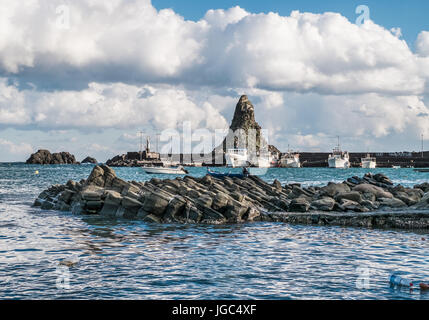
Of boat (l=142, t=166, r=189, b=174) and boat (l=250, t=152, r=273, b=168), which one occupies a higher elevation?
boat (l=250, t=152, r=273, b=168)

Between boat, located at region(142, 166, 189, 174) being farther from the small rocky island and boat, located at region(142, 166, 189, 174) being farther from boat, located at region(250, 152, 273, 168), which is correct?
boat, located at region(250, 152, 273, 168)

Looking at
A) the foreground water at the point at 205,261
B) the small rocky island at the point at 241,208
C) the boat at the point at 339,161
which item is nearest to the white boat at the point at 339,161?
the boat at the point at 339,161

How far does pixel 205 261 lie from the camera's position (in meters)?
13.7

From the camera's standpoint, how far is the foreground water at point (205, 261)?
10430 millimetres

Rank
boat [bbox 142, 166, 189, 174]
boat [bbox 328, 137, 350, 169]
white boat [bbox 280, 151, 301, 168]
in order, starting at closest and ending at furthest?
boat [bbox 142, 166, 189, 174], boat [bbox 328, 137, 350, 169], white boat [bbox 280, 151, 301, 168]

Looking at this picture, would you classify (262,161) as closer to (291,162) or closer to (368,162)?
(291,162)

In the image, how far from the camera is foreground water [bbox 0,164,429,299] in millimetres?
10430

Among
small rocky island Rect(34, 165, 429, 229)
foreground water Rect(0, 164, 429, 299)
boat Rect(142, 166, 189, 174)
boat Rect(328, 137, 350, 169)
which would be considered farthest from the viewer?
boat Rect(328, 137, 350, 169)

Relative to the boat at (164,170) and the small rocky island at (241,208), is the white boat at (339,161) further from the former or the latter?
the small rocky island at (241,208)

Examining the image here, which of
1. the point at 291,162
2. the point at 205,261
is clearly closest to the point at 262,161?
the point at 291,162

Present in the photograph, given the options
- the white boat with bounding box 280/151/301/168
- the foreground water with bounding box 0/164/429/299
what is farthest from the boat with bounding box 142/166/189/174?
the white boat with bounding box 280/151/301/168

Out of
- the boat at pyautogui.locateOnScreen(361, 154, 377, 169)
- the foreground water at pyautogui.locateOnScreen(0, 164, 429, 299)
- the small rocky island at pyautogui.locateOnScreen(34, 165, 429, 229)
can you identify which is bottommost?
the foreground water at pyautogui.locateOnScreen(0, 164, 429, 299)
